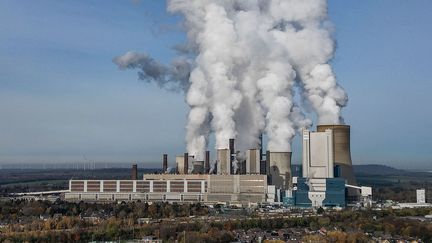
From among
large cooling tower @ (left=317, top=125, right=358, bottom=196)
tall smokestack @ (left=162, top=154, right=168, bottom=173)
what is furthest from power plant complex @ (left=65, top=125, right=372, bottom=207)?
tall smokestack @ (left=162, top=154, right=168, bottom=173)

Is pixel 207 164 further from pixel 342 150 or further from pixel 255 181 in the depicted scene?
pixel 342 150

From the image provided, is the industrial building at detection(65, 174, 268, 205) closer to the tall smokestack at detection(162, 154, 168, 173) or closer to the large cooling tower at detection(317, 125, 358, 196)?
the tall smokestack at detection(162, 154, 168, 173)

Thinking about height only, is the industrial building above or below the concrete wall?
below

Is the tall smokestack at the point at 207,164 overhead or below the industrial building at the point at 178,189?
overhead

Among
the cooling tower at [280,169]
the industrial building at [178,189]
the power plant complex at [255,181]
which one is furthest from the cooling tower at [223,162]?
the cooling tower at [280,169]

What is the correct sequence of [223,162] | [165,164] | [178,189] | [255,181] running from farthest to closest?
[165,164] → [178,189] → [223,162] → [255,181]

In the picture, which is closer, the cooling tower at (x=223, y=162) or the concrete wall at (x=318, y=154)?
the concrete wall at (x=318, y=154)

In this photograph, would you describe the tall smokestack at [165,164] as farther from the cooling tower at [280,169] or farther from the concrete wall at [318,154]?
the concrete wall at [318,154]

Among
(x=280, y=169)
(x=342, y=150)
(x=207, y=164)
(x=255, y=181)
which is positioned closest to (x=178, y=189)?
(x=207, y=164)

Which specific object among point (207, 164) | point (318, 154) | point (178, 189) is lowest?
point (178, 189)
